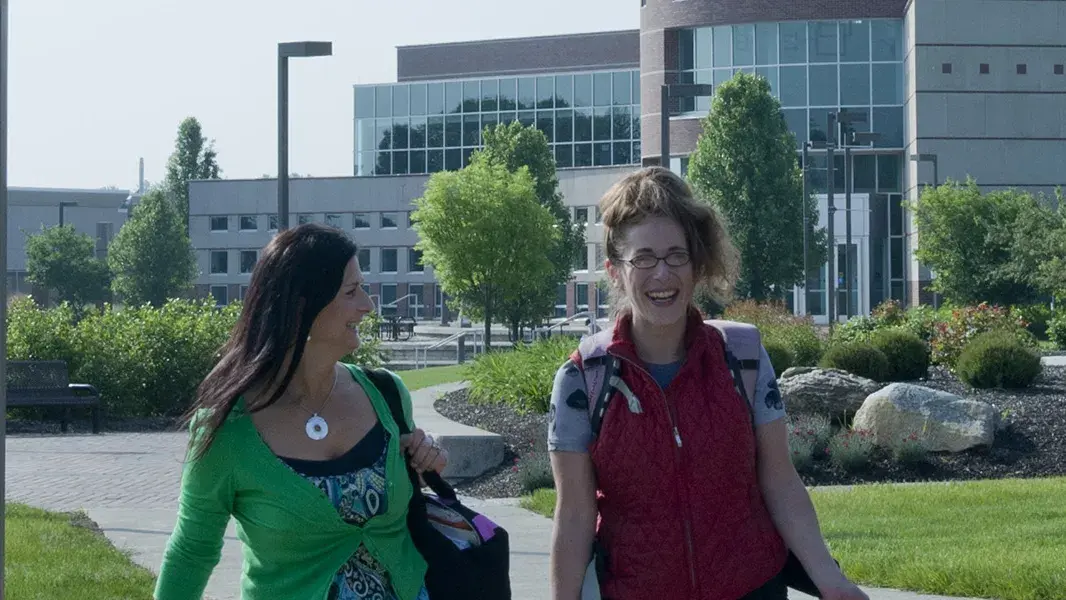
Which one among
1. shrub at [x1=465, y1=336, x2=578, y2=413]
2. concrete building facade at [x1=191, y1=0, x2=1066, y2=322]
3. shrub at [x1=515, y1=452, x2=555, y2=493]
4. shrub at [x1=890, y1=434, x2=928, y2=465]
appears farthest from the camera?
concrete building facade at [x1=191, y1=0, x2=1066, y2=322]

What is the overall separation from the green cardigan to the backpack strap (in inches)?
31.2

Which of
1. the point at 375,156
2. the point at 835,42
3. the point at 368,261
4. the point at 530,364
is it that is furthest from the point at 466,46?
the point at 530,364

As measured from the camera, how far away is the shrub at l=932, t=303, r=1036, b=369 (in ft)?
77.6

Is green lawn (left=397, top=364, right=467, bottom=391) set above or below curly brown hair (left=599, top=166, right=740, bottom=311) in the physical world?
below

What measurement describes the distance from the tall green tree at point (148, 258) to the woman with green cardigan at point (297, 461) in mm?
70253

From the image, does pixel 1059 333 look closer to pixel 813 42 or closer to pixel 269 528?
pixel 813 42

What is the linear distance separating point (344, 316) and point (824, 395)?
1373 cm

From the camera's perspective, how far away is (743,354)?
140 inches

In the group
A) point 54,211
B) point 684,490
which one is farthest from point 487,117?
point 684,490

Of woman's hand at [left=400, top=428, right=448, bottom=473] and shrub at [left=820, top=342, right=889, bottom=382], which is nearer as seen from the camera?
woman's hand at [left=400, top=428, right=448, bottom=473]

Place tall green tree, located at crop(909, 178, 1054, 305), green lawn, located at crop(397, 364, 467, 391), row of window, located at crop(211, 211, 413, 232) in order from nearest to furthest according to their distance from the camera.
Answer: green lawn, located at crop(397, 364, 467, 391), tall green tree, located at crop(909, 178, 1054, 305), row of window, located at crop(211, 211, 413, 232)

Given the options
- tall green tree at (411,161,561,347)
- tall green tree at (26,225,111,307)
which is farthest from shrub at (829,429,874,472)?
tall green tree at (26,225,111,307)

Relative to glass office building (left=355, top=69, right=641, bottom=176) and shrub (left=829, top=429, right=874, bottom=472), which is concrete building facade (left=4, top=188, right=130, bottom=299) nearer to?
glass office building (left=355, top=69, right=641, bottom=176)

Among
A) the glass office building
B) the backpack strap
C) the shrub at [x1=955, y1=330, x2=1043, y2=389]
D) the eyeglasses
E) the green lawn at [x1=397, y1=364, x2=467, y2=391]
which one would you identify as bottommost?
the green lawn at [x1=397, y1=364, x2=467, y2=391]
